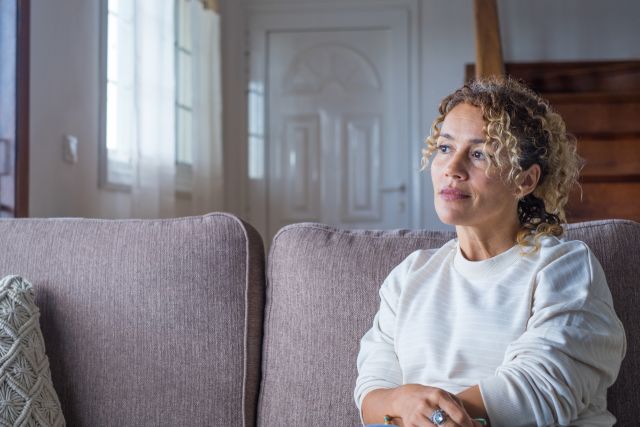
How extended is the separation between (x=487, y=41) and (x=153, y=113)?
5.13 feet

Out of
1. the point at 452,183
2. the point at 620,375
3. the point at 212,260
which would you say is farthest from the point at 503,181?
the point at 212,260

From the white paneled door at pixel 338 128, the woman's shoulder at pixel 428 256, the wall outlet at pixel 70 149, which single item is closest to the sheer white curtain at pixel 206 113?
the white paneled door at pixel 338 128

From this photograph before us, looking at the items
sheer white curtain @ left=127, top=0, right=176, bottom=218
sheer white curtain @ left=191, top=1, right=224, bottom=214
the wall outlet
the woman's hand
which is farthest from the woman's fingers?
sheer white curtain @ left=191, top=1, right=224, bottom=214

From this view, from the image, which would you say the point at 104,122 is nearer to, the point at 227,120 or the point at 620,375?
the point at 227,120

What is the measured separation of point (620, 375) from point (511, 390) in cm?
36

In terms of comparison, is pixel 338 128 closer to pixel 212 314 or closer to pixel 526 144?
pixel 212 314

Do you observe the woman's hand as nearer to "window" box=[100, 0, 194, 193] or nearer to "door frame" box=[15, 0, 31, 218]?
"door frame" box=[15, 0, 31, 218]

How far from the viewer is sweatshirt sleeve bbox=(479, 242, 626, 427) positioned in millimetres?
1119

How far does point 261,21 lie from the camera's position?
493 centimetres

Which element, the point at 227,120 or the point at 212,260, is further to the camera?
the point at 227,120

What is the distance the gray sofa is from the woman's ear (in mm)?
195

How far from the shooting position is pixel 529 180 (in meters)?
1.34

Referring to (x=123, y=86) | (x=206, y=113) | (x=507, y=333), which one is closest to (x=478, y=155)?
(x=507, y=333)

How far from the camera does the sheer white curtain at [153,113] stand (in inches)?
129
